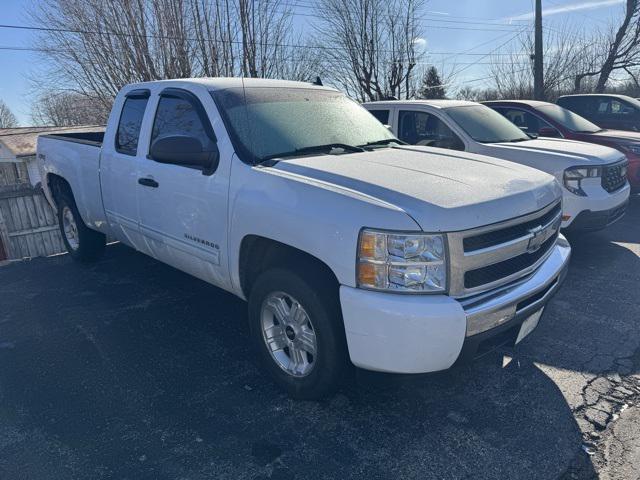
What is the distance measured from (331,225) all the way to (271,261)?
2.32 ft

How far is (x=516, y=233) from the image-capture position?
273cm

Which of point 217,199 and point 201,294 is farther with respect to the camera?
point 201,294

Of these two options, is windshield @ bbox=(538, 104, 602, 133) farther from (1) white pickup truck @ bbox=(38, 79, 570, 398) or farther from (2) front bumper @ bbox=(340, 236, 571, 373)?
(2) front bumper @ bbox=(340, 236, 571, 373)

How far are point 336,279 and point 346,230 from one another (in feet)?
1.12

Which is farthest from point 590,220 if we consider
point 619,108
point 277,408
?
point 619,108

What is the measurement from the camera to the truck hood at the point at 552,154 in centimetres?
556

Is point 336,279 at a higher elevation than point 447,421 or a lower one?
higher

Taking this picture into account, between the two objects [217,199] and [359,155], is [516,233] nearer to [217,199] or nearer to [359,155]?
[359,155]

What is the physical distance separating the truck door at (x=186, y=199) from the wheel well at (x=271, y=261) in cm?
18

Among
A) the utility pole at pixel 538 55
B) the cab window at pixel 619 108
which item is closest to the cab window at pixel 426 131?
the cab window at pixel 619 108

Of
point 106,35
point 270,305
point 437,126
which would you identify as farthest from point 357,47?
point 270,305

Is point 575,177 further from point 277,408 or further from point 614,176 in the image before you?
point 277,408

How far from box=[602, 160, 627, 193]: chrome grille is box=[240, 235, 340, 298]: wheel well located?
4465mm

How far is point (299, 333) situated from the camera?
2924 mm
